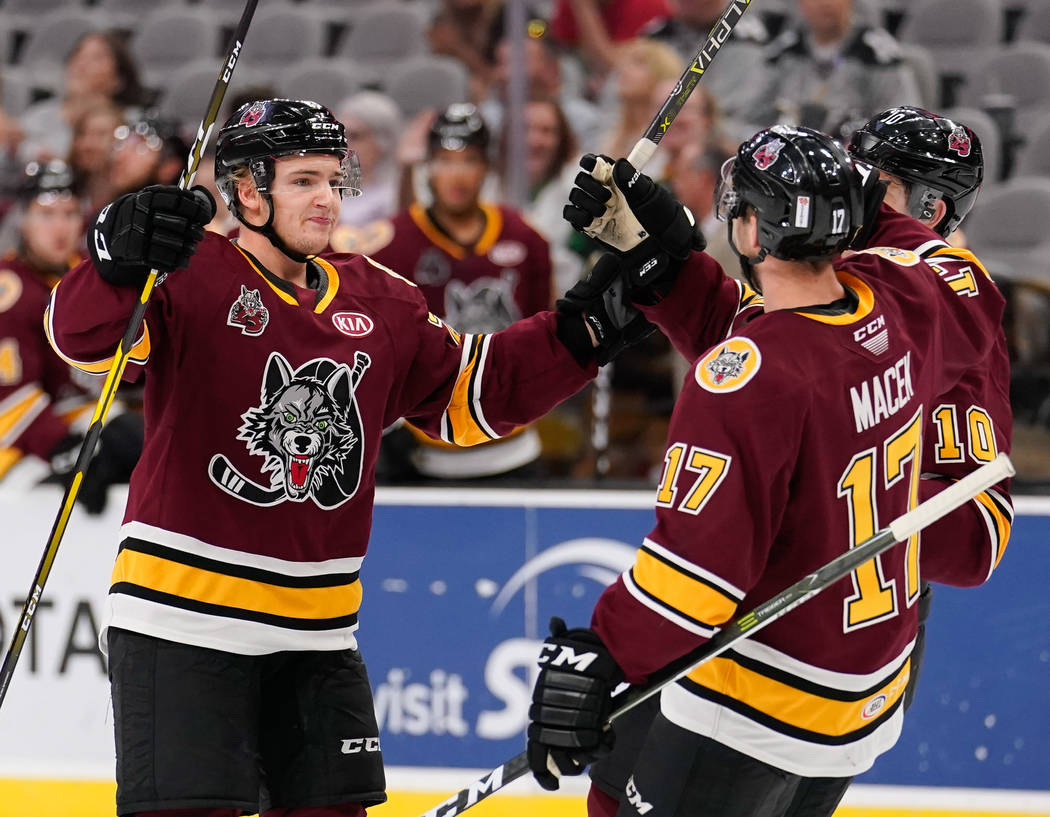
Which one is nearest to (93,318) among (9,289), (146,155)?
(9,289)

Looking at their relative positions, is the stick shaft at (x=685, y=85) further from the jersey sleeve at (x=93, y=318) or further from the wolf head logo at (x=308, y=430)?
the jersey sleeve at (x=93, y=318)

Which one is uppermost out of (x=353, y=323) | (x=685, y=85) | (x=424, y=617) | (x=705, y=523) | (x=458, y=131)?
(x=458, y=131)

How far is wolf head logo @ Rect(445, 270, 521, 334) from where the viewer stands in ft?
13.8

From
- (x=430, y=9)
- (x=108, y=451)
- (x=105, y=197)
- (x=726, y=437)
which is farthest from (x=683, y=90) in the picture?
(x=430, y=9)

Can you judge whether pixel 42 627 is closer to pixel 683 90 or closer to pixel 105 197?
pixel 105 197

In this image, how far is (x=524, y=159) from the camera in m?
4.82

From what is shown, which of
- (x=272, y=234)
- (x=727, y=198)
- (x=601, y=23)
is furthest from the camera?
(x=601, y=23)

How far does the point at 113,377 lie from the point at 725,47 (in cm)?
322

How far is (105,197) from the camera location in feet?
16.1

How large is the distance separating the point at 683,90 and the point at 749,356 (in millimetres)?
712

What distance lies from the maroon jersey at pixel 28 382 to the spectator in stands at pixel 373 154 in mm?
1279

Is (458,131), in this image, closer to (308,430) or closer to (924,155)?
(924,155)

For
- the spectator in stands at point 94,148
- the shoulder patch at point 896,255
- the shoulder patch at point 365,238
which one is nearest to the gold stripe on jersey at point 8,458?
the shoulder patch at point 365,238

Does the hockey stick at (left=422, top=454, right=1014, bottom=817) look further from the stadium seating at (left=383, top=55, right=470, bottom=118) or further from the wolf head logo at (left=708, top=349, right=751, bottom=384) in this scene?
the stadium seating at (left=383, top=55, right=470, bottom=118)
